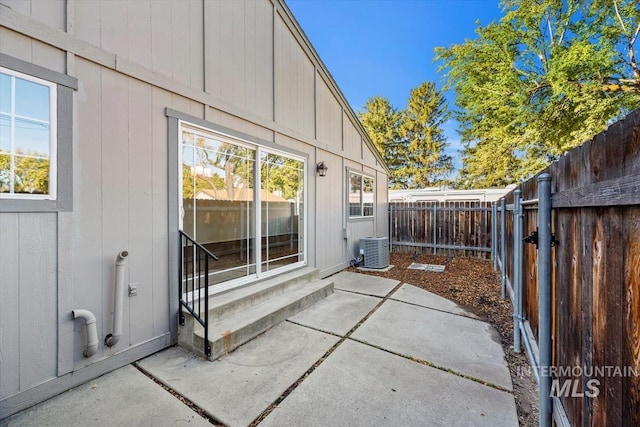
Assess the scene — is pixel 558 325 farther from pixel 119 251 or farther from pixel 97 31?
pixel 97 31

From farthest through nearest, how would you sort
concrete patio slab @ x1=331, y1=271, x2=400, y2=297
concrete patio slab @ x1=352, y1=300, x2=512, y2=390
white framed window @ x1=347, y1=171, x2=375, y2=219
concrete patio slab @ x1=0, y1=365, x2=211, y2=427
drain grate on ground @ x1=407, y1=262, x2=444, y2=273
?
white framed window @ x1=347, y1=171, x2=375, y2=219 → drain grate on ground @ x1=407, y1=262, x2=444, y2=273 → concrete patio slab @ x1=331, y1=271, x2=400, y2=297 → concrete patio slab @ x1=352, y1=300, x2=512, y2=390 → concrete patio slab @ x1=0, y1=365, x2=211, y2=427

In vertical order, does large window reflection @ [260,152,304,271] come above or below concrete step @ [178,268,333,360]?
above

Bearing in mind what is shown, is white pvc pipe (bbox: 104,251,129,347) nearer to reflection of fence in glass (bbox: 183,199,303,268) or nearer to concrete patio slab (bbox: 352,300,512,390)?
reflection of fence in glass (bbox: 183,199,303,268)

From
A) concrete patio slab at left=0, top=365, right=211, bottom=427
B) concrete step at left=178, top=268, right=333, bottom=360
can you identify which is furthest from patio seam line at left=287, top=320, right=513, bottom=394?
concrete patio slab at left=0, top=365, right=211, bottom=427

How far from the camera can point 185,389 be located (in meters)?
→ 2.20

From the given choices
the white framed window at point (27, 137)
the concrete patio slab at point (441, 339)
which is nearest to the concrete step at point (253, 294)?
the concrete patio slab at point (441, 339)

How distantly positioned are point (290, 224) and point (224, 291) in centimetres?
184

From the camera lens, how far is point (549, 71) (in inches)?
328

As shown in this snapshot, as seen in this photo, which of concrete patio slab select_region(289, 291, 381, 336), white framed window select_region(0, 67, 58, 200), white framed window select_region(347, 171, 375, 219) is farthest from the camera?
white framed window select_region(347, 171, 375, 219)

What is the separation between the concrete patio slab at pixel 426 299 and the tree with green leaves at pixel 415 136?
17244 millimetres

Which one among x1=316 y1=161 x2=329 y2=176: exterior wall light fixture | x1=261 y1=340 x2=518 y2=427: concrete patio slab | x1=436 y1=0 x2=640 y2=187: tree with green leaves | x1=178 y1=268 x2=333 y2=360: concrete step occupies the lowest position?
x1=261 y1=340 x2=518 y2=427: concrete patio slab

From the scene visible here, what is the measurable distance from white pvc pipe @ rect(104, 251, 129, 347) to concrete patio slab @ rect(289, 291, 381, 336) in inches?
72.9

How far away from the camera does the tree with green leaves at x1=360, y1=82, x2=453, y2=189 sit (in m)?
20.4

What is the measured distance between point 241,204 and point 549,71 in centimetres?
1000
